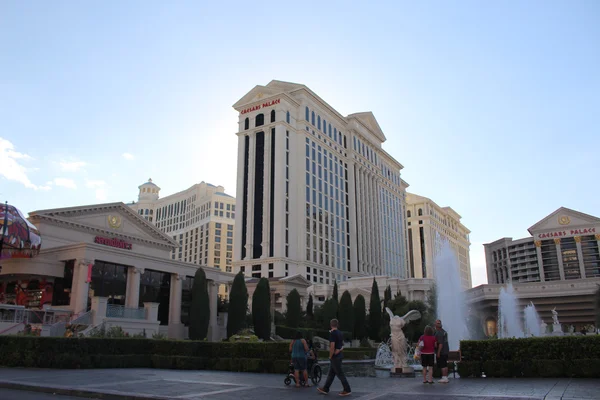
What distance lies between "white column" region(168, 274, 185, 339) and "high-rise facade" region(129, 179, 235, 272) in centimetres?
9510

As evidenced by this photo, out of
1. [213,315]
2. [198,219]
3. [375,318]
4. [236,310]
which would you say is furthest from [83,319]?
[198,219]

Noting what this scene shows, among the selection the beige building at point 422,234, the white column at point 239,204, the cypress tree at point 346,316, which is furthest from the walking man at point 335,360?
the beige building at point 422,234

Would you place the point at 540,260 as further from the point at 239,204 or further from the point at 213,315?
the point at 213,315

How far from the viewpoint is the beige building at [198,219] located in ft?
497

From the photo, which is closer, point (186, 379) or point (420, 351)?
point (420, 351)

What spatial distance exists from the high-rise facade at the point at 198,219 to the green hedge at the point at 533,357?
129 meters

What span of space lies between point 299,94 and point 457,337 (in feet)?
254

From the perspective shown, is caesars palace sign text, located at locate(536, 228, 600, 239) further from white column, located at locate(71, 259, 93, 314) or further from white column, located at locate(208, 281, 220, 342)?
white column, located at locate(71, 259, 93, 314)

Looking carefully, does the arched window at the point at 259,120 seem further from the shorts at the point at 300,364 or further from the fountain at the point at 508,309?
the shorts at the point at 300,364

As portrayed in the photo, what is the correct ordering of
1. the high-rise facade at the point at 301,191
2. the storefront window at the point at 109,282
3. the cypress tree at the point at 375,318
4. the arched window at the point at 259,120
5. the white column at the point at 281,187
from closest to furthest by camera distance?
1. the storefront window at the point at 109,282
2. the cypress tree at the point at 375,318
3. the white column at the point at 281,187
4. the high-rise facade at the point at 301,191
5. the arched window at the point at 259,120

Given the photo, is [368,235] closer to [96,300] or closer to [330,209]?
[330,209]

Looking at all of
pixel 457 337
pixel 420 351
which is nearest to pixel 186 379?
pixel 420 351

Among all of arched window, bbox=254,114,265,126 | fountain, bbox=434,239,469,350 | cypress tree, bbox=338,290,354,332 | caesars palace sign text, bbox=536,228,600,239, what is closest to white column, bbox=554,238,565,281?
caesars palace sign text, bbox=536,228,600,239

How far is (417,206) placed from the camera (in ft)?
545
